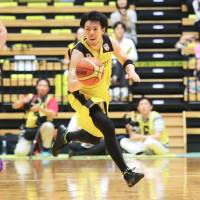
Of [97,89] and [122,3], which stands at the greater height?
[122,3]

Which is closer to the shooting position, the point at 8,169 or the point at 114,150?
the point at 114,150


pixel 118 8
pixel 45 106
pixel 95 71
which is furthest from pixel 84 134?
pixel 118 8

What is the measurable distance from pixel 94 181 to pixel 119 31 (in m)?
5.93

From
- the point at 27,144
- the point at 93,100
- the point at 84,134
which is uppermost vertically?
the point at 93,100

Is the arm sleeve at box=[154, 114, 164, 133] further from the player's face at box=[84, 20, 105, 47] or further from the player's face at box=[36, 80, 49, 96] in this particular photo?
the player's face at box=[84, 20, 105, 47]

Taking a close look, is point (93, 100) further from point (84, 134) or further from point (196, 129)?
point (196, 129)

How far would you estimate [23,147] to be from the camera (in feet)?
35.2

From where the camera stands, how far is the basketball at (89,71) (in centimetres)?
530

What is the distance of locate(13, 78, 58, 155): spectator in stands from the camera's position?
10.6m

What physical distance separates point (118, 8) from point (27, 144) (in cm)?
394

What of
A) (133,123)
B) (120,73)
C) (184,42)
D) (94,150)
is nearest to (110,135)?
(94,150)

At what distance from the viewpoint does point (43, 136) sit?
422 inches

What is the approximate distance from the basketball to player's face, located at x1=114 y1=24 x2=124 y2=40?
6.72 m

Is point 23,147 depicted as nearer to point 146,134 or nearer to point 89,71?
point 146,134
